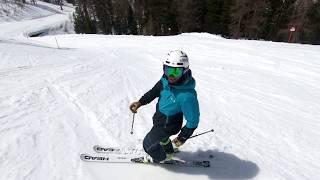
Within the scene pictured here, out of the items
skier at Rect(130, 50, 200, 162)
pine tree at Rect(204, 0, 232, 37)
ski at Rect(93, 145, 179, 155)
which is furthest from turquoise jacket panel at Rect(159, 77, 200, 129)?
pine tree at Rect(204, 0, 232, 37)

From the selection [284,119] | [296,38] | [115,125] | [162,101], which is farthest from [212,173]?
[296,38]

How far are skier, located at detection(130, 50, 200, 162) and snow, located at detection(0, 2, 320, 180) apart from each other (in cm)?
63

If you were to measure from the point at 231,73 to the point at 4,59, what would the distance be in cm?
1007

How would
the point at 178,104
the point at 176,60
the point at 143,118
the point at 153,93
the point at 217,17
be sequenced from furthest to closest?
the point at 217,17
the point at 143,118
the point at 153,93
the point at 178,104
the point at 176,60

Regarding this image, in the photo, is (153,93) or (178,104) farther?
(153,93)

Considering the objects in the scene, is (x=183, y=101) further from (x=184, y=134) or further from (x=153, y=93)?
(x=153, y=93)

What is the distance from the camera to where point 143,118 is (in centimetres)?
732

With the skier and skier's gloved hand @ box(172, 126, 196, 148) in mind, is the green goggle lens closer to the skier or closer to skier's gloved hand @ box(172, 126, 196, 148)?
the skier

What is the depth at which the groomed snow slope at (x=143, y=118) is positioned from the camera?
5.14 meters

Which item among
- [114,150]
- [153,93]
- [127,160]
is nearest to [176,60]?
[153,93]

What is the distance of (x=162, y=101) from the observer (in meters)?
4.52

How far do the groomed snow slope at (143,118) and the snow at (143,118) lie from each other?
0.02 m

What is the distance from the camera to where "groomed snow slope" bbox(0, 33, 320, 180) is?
5141mm

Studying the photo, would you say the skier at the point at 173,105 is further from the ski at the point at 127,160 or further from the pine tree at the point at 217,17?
the pine tree at the point at 217,17
